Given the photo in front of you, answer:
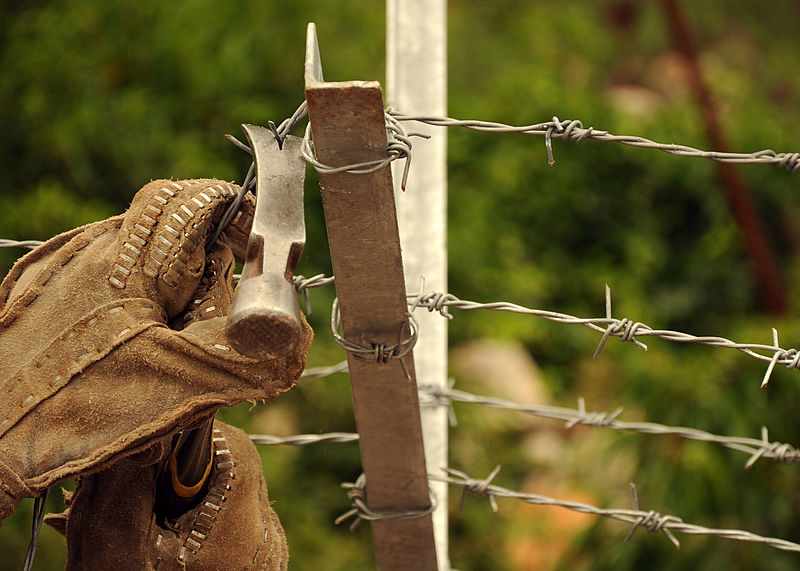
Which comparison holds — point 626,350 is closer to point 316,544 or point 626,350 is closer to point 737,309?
point 737,309

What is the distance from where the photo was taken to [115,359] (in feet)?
3.02

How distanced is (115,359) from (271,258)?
0.18 metres

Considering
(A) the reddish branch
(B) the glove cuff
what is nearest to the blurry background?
(A) the reddish branch

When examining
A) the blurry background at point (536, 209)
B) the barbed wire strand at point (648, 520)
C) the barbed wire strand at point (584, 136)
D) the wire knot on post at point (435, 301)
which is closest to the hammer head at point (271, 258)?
the barbed wire strand at point (584, 136)

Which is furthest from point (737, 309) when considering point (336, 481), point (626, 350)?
point (336, 481)

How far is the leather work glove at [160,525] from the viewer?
101 centimetres

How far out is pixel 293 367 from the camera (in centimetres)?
94

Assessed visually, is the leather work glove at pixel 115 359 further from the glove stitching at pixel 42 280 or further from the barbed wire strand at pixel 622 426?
the barbed wire strand at pixel 622 426

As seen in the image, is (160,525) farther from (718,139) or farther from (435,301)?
(718,139)

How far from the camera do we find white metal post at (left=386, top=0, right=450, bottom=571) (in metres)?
1.56

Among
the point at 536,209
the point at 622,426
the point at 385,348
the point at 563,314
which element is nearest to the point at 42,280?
the point at 385,348

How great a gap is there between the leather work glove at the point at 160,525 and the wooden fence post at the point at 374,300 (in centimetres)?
19

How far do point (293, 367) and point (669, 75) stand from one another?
628cm

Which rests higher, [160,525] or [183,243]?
[183,243]
